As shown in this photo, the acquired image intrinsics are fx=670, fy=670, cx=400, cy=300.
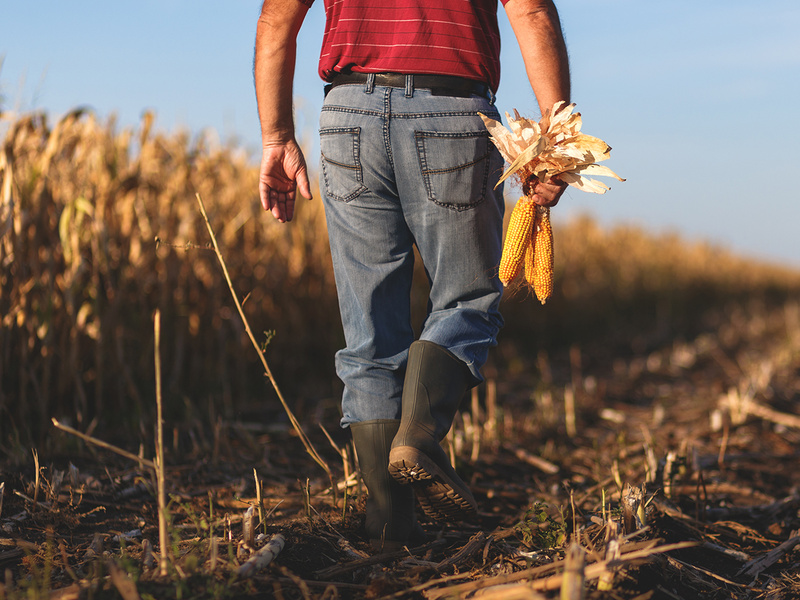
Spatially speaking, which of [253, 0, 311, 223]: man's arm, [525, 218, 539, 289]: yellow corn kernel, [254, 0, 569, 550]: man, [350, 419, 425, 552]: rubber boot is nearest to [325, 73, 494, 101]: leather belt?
[254, 0, 569, 550]: man

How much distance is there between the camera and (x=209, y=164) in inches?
181

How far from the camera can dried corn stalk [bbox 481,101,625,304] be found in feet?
5.74

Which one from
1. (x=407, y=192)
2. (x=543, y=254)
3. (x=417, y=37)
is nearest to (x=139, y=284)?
(x=407, y=192)

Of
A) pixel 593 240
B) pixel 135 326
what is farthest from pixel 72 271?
pixel 593 240

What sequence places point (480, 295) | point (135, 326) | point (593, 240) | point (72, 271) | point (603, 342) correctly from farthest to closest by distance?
1. point (593, 240)
2. point (603, 342)
3. point (135, 326)
4. point (72, 271)
5. point (480, 295)

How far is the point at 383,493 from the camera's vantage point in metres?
1.98

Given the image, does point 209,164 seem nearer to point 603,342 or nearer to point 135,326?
point 135,326

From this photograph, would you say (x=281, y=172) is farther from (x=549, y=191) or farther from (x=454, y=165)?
(x=549, y=191)

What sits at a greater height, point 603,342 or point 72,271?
point 72,271

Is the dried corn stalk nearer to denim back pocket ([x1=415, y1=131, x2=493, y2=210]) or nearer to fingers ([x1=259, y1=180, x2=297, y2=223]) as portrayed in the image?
denim back pocket ([x1=415, y1=131, x2=493, y2=210])

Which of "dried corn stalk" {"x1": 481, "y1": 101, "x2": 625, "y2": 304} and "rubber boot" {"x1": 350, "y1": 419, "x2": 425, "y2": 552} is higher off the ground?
"dried corn stalk" {"x1": 481, "y1": 101, "x2": 625, "y2": 304}

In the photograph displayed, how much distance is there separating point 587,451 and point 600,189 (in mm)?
2053

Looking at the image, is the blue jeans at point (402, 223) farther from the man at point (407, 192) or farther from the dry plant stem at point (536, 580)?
the dry plant stem at point (536, 580)

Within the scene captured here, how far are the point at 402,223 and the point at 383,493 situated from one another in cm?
80
